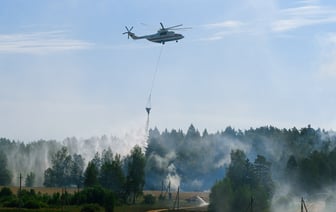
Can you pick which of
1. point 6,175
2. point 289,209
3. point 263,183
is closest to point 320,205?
point 289,209

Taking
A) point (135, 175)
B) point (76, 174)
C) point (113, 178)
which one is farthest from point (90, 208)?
point (76, 174)

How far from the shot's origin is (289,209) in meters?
114

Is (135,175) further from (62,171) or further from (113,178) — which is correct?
(62,171)

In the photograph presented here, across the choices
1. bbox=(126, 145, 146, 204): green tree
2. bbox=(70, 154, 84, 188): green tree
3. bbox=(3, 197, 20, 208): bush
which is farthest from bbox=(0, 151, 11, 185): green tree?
bbox=(3, 197, 20, 208): bush

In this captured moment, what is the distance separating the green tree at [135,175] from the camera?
152625mm

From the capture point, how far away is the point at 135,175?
6107 inches

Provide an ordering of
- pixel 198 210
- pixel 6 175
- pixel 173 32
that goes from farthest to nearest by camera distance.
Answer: pixel 6 175 → pixel 198 210 → pixel 173 32

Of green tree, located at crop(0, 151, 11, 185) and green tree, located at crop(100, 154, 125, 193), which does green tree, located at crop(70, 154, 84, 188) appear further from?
green tree, located at crop(100, 154, 125, 193)

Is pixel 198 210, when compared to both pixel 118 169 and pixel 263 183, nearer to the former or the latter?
pixel 263 183

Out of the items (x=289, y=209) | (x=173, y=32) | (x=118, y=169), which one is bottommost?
(x=289, y=209)

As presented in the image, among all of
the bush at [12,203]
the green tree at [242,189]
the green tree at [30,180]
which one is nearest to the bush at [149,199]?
the green tree at [242,189]

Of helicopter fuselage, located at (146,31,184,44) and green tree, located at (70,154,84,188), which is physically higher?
helicopter fuselage, located at (146,31,184,44)

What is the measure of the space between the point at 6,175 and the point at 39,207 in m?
73.4

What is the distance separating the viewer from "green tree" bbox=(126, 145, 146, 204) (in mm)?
152625
